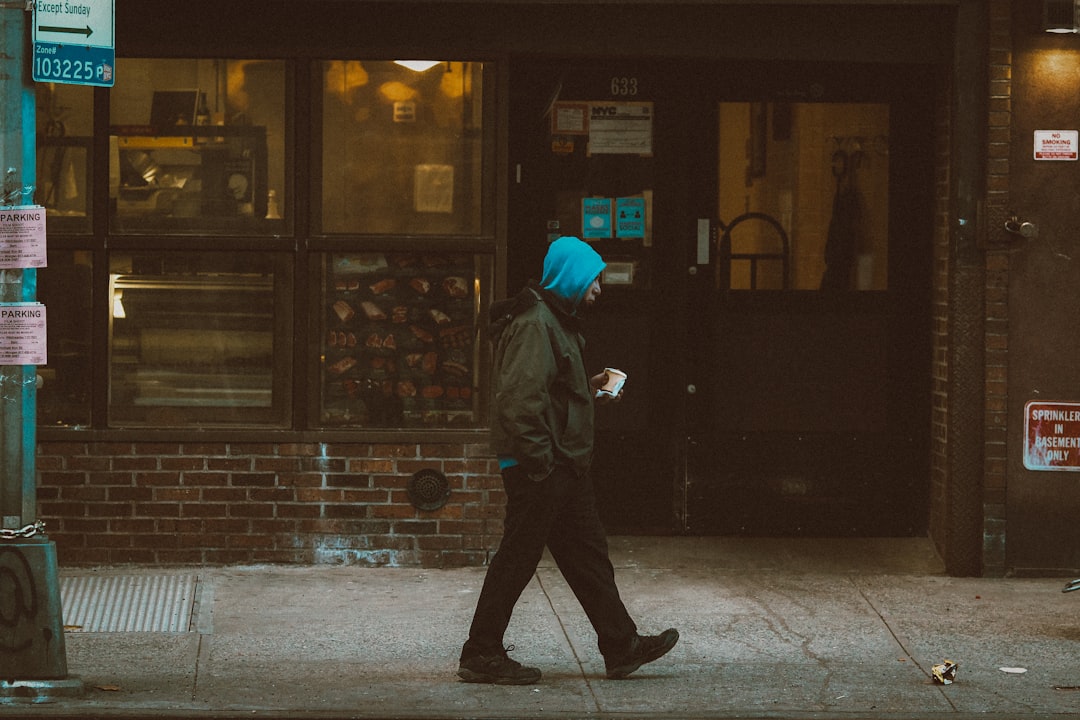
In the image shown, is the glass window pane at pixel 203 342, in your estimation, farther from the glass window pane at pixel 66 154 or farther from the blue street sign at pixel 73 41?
the blue street sign at pixel 73 41

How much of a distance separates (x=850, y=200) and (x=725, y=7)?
4.47 feet

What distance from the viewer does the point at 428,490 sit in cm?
870

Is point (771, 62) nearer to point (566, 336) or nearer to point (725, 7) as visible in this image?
point (725, 7)

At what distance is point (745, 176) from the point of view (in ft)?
29.9

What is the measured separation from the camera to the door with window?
9055 mm

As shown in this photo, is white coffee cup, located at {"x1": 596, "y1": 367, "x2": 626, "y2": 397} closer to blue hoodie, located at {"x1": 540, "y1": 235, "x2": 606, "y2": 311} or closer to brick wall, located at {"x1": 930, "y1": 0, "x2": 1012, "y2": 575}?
blue hoodie, located at {"x1": 540, "y1": 235, "x2": 606, "y2": 311}

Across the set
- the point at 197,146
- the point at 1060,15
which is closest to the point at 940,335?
the point at 1060,15

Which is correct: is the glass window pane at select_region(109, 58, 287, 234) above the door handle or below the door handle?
above

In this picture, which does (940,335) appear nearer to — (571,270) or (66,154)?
(571,270)

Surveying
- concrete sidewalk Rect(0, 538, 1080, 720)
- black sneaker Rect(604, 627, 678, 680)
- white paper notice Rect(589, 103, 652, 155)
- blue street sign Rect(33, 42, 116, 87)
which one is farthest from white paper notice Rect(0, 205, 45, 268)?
white paper notice Rect(589, 103, 652, 155)

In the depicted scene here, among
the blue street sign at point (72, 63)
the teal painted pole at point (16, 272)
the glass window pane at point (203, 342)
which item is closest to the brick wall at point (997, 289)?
the glass window pane at point (203, 342)

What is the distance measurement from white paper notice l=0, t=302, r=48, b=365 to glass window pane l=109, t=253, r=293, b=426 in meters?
2.36

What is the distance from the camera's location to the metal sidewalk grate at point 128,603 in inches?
296

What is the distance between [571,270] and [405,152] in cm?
244
